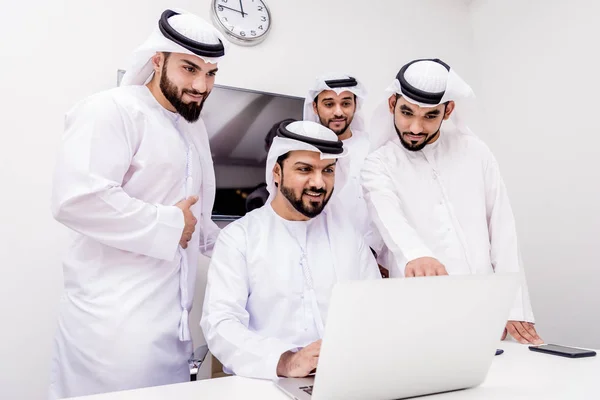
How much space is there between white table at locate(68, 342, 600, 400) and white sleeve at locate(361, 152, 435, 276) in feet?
1.76

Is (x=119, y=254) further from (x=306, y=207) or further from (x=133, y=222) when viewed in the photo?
(x=306, y=207)

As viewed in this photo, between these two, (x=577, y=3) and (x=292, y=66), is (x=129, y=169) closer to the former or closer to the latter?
(x=292, y=66)

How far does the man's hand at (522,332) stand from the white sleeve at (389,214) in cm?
46

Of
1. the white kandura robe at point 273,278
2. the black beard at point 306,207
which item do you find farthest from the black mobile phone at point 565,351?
the black beard at point 306,207

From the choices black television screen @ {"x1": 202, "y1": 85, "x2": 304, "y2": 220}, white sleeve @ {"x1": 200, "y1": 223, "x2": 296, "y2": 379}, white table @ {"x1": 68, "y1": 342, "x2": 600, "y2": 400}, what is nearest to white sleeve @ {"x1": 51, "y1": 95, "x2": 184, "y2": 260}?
white sleeve @ {"x1": 200, "y1": 223, "x2": 296, "y2": 379}

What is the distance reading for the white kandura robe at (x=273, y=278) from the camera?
1390 mm

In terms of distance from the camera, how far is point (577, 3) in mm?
3070

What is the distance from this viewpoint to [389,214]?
1790 millimetres

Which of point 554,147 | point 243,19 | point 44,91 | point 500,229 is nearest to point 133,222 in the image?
point 44,91

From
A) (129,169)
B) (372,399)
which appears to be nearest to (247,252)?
(129,169)

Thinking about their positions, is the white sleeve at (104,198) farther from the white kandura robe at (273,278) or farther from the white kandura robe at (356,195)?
the white kandura robe at (356,195)

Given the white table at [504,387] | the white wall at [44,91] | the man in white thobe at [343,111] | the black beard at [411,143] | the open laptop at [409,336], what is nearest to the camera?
the open laptop at [409,336]

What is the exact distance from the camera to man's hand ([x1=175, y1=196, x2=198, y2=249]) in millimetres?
1643

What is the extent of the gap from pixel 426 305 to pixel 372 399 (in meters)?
0.22
